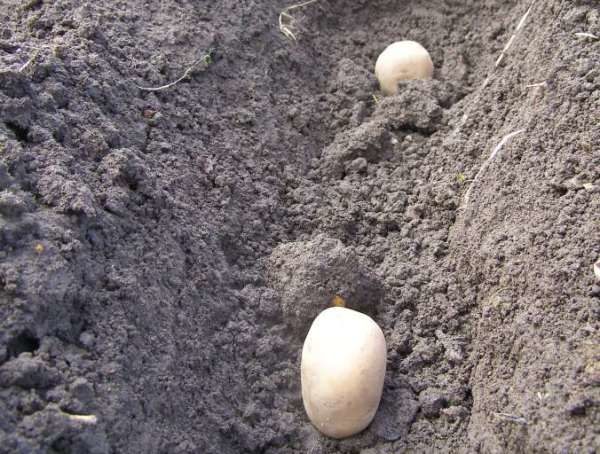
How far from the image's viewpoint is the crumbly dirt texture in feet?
5.13

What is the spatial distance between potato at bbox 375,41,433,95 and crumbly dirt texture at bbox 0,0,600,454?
0.24ft

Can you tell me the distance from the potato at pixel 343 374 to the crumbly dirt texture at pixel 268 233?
0.09 meters

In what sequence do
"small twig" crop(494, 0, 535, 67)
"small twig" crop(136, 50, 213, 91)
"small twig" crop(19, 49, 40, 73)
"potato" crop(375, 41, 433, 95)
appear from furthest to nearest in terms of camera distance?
"potato" crop(375, 41, 433, 95)
"small twig" crop(494, 0, 535, 67)
"small twig" crop(136, 50, 213, 91)
"small twig" crop(19, 49, 40, 73)

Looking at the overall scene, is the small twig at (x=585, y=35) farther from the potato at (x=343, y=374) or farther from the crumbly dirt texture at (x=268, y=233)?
the potato at (x=343, y=374)

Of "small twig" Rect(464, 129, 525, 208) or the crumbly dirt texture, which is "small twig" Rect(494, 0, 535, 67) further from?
"small twig" Rect(464, 129, 525, 208)

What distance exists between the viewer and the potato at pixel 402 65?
260 centimetres

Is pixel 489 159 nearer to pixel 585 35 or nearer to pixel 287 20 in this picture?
pixel 585 35

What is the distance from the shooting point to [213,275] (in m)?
1.94

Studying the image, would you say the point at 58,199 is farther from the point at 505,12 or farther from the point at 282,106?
the point at 505,12

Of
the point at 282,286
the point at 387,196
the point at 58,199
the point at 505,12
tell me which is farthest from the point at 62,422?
the point at 505,12

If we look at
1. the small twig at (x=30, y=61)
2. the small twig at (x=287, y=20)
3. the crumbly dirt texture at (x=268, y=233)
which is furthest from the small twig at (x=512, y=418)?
the small twig at (x=287, y=20)

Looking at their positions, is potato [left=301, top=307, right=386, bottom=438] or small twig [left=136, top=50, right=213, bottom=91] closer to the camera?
potato [left=301, top=307, right=386, bottom=438]

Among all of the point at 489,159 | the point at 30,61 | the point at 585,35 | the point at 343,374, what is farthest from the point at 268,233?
the point at 585,35

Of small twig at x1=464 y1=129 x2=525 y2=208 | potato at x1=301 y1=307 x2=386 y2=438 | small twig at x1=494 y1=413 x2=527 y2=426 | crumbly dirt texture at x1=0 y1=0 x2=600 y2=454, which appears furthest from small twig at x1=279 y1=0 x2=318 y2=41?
small twig at x1=494 y1=413 x2=527 y2=426
